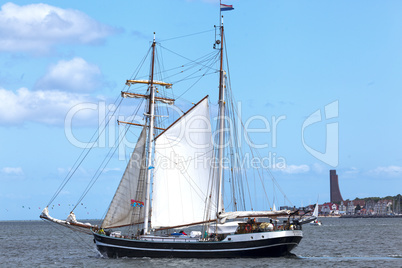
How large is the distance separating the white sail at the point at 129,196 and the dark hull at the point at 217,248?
3.58 m

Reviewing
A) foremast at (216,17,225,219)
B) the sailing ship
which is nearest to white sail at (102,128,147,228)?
the sailing ship

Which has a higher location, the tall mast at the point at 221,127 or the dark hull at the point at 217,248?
the tall mast at the point at 221,127

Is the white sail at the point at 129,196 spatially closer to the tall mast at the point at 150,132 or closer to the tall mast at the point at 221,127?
the tall mast at the point at 150,132

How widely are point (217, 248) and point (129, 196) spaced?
11.1 metres

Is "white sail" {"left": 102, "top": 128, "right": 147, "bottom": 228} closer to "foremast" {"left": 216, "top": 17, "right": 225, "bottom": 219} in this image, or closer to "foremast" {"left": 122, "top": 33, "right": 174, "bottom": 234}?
"foremast" {"left": 122, "top": 33, "right": 174, "bottom": 234}

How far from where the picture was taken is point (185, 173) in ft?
206

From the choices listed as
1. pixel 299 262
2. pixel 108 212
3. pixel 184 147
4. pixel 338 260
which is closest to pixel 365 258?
pixel 338 260

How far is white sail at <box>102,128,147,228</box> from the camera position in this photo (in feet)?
206

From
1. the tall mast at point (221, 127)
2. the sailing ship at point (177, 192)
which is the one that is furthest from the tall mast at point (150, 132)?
the tall mast at point (221, 127)

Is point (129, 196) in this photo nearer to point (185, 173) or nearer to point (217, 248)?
point (185, 173)

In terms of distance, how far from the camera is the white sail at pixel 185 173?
62062 millimetres

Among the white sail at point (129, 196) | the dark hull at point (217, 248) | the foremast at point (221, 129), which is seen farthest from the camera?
the white sail at point (129, 196)

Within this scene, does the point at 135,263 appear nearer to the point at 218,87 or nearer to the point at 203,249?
the point at 203,249

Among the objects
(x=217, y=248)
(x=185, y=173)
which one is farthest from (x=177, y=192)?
(x=217, y=248)
